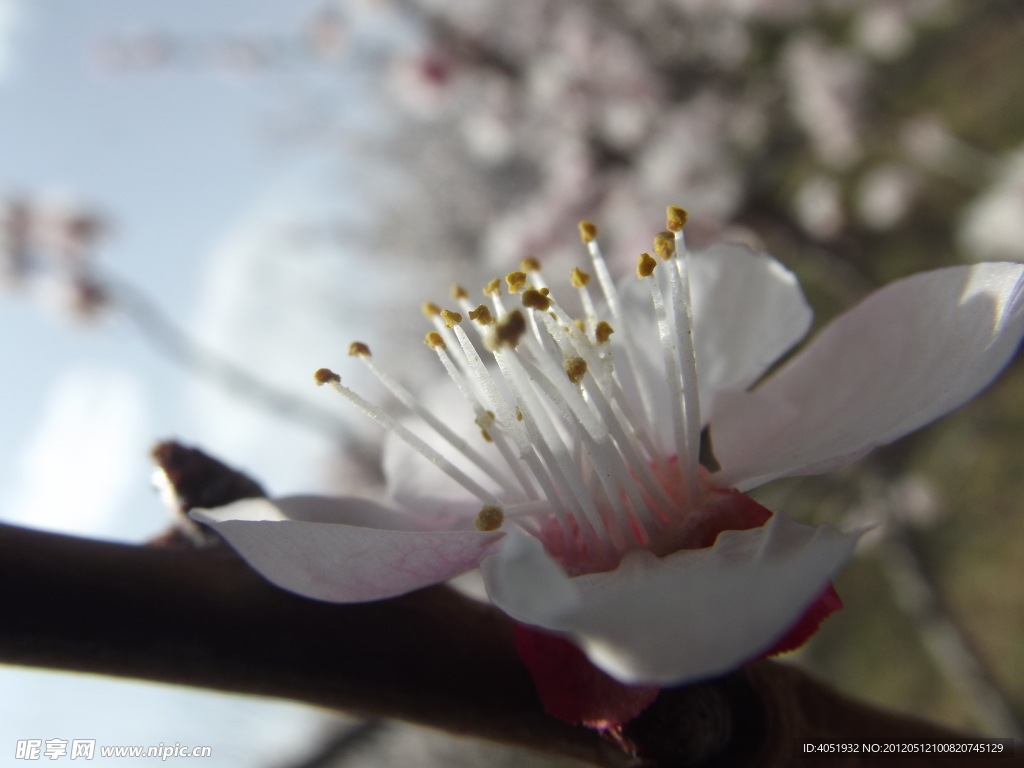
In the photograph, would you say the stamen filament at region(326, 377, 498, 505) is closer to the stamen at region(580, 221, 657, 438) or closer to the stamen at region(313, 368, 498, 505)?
the stamen at region(313, 368, 498, 505)

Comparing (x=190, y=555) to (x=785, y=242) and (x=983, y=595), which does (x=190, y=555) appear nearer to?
(x=785, y=242)

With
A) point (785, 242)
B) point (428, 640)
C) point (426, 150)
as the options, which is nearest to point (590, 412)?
point (428, 640)

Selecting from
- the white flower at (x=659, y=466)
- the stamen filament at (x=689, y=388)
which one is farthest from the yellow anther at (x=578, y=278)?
the stamen filament at (x=689, y=388)

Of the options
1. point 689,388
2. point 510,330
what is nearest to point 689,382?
point 689,388

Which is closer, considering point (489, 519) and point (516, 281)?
point (489, 519)

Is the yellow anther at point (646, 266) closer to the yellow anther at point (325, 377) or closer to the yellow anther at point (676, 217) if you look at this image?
the yellow anther at point (676, 217)

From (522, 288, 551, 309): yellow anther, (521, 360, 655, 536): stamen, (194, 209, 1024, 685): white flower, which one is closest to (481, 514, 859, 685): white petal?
(194, 209, 1024, 685): white flower

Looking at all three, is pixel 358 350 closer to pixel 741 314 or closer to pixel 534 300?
pixel 534 300
